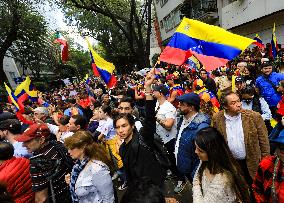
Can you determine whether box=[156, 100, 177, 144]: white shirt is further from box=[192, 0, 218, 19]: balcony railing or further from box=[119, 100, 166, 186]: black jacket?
box=[192, 0, 218, 19]: balcony railing

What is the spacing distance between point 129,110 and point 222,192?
259 cm

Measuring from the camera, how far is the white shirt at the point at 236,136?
3.50m

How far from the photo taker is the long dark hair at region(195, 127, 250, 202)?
93.6 inches

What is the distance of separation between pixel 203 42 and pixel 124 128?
220 centimetres

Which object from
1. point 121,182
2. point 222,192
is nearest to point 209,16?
point 121,182

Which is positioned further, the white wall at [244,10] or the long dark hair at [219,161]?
the white wall at [244,10]

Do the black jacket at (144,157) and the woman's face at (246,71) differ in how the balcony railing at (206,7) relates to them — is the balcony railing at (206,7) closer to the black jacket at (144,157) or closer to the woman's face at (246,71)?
the woman's face at (246,71)

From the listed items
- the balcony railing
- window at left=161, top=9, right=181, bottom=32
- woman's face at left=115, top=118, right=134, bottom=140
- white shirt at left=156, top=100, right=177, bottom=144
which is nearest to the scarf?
woman's face at left=115, top=118, right=134, bottom=140

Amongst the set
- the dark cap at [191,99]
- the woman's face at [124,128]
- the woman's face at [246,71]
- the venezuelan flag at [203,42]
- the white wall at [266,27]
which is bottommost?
the woman's face at [124,128]

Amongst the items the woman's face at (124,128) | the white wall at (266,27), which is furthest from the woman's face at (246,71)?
the white wall at (266,27)

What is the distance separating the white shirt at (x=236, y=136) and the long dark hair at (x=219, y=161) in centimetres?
105

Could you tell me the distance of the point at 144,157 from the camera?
118 inches

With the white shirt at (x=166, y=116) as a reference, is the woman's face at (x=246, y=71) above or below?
above

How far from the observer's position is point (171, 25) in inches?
1197
